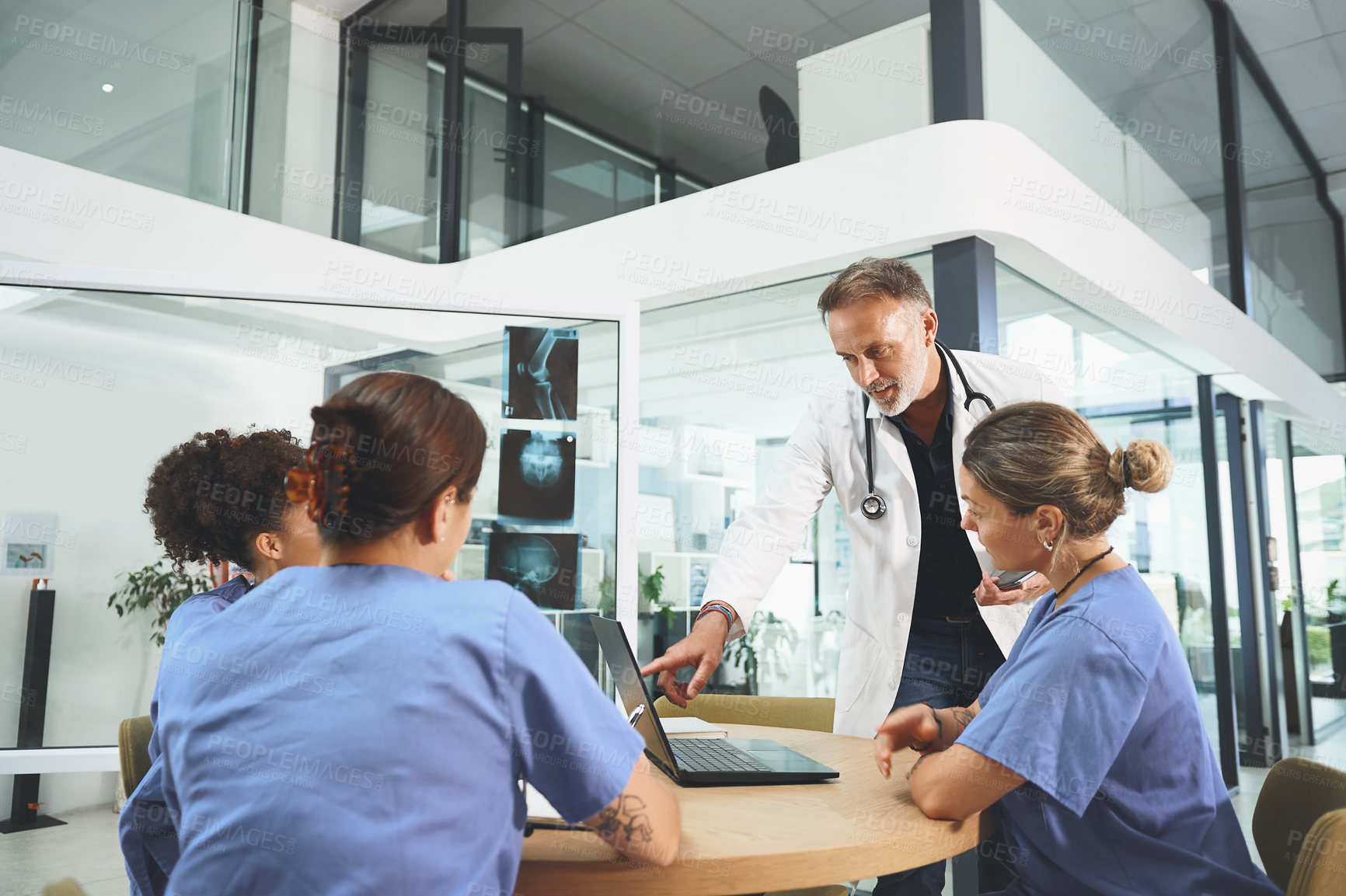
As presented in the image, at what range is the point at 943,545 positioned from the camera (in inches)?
79.0

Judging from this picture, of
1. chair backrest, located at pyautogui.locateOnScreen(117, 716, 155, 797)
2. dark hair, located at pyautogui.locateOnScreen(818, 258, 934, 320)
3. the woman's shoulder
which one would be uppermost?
dark hair, located at pyautogui.locateOnScreen(818, 258, 934, 320)

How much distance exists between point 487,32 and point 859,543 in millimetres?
4206

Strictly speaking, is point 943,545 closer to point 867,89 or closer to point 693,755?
point 693,755

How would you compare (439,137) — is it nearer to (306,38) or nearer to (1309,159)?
(306,38)

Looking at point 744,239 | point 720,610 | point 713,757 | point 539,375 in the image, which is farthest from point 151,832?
point 744,239

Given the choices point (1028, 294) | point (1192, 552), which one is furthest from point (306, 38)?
point (1192, 552)

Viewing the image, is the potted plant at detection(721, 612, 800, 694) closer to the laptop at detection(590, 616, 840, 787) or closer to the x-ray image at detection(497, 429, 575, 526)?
the x-ray image at detection(497, 429, 575, 526)

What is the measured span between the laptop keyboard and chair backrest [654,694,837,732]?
27.2 inches

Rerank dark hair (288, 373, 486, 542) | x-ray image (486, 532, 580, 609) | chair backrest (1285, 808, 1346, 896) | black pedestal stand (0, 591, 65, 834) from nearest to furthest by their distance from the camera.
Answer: dark hair (288, 373, 486, 542) → chair backrest (1285, 808, 1346, 896) → black pedestal stand (0, 591, 65, 834) → x-ray image (486, 532, 580, 609)

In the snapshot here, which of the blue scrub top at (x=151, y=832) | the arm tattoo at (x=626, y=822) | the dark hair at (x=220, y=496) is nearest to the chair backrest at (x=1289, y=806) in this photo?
the arm tattoo at (x=626, y=822)

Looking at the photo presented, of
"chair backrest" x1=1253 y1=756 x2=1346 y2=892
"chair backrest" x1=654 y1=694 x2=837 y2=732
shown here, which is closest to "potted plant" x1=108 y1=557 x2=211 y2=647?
"chair backrest" x1=654 y1=694 x2=837 y2=732

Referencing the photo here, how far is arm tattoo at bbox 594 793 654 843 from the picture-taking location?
94 cm

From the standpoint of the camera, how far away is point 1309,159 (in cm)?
684

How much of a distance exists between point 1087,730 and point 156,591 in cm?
360
